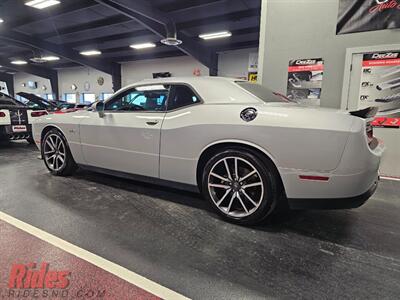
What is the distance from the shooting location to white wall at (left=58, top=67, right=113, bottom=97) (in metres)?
16.7

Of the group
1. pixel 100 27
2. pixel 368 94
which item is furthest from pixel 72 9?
pixel 368 94

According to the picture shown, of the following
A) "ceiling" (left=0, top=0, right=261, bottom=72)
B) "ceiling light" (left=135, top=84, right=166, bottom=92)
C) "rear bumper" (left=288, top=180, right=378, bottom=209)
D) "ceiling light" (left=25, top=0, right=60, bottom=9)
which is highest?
"ceiling" (left=0, top=0, right=261, bottom=72)

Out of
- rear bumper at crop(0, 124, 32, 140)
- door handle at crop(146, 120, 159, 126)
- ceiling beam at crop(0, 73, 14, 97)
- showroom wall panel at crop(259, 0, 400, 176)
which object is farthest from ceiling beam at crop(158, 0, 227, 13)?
ceiling beam at crop(0, 73, 14, 97)

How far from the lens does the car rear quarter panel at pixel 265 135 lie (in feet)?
5.82

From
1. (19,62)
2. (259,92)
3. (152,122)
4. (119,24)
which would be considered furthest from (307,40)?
(19,62)

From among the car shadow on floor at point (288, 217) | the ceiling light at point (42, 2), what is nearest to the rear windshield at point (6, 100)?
the ceiling light at point (42, 2)

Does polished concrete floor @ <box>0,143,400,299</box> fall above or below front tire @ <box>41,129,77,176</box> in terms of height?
below

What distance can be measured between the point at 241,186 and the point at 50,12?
9.44m

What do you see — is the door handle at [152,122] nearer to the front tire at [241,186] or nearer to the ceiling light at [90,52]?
the front tire at [241,186]

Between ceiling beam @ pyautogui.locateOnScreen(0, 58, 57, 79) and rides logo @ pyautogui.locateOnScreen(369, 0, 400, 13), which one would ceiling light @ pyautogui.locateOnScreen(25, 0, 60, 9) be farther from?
ceiling beam @ pyautogui.locateOnScreen(0, 58, 57, 79)

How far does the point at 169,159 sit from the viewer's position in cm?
246

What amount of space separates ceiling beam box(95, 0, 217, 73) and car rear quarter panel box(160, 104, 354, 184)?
5.90m

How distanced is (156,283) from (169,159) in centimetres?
122

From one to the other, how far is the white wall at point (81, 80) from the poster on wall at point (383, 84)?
15.3 m
